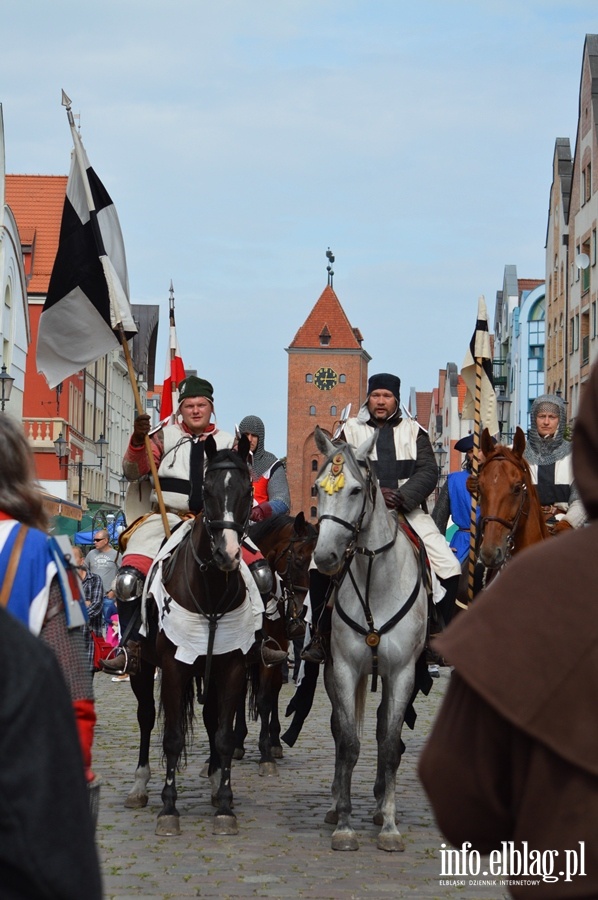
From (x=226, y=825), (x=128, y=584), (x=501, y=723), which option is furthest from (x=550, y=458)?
(x=501, y=723)

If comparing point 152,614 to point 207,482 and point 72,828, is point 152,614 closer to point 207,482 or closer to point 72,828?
point 207,482

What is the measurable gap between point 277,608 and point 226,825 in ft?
13.0

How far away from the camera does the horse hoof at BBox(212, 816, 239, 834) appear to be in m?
8.82

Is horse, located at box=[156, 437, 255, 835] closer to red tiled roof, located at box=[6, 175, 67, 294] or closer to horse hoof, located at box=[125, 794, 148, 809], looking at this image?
horse hoof, located at box=[125, 794, 148, 809]

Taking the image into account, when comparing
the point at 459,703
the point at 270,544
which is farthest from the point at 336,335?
the point at 459,703

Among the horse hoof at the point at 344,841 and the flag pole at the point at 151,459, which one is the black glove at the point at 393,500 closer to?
the flag pole at the point at 151,459

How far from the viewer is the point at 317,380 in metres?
148

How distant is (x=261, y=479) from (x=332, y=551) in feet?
17.7

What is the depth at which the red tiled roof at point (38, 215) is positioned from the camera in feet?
211

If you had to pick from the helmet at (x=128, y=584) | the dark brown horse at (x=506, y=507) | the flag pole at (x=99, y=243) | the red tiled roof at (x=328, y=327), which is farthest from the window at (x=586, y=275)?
the red tiled roof at (x=328, y=327)

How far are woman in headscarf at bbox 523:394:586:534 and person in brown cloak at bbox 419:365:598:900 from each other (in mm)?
8172

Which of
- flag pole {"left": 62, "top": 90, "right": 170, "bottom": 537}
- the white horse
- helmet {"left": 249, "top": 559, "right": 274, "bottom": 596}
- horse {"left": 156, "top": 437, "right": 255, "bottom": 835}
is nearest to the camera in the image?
the white horse

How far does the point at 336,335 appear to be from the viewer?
5955 inches

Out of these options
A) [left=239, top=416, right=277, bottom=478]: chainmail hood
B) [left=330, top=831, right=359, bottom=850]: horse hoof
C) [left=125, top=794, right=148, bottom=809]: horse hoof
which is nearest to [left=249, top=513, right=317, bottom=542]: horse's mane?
[left=239, top=416, right=277, bottom=478]: chainmail hood
